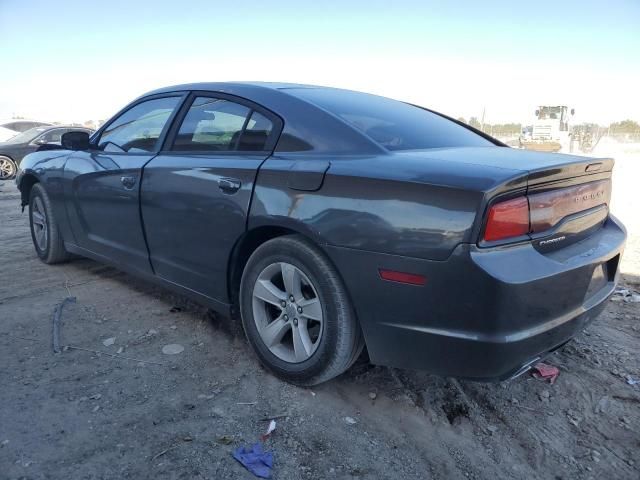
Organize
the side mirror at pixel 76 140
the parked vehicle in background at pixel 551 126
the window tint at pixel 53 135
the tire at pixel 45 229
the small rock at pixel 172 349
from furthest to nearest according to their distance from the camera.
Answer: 1. the parked vehicle in background at pixel 551 126
2. the window tint at pixel 53 135
3. the tire at pixel 45 229
4. the side mirror at pixel 76 140
5. the small rock at pixel 172 349

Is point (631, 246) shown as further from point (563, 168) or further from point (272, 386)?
point (272, 386)

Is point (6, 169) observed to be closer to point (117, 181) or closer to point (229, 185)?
point (117, 181)

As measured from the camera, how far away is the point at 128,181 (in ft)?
10.9

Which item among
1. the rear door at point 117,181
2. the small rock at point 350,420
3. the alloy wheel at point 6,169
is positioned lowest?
the small rock at point 350,420

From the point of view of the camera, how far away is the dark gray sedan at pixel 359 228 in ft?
6.40

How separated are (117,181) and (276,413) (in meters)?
1.99

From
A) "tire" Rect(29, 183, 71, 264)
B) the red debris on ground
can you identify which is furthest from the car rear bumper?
"tire" Rect(29, 183, 71, 264)

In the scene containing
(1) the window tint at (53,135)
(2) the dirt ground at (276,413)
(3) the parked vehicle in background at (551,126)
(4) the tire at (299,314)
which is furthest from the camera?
(3) the parked vehicle in background at (551,126)

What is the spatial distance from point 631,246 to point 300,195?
484 cm

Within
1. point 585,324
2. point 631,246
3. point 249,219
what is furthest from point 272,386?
point 631,246

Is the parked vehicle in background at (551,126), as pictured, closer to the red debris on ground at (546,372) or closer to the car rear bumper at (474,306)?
the red debris on ground at (546,372)

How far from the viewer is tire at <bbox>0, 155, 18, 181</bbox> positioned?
12.9m

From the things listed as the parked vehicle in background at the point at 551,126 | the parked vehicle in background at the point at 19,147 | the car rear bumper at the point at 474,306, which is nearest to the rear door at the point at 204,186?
the car rear bumper at the point at 474,306

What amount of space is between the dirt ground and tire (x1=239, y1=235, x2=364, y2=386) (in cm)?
17
